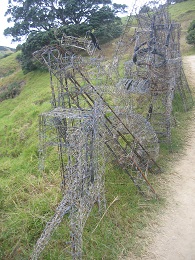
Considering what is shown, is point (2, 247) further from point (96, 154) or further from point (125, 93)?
point (125, 93)

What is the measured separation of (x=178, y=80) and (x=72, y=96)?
7.71 meters

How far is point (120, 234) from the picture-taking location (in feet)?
19.1

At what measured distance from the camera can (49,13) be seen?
23672mm

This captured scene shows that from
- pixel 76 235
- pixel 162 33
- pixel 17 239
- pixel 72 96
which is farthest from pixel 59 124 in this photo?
pixel 162 33

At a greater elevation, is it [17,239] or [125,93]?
[125,93]

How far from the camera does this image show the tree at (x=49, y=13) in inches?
921

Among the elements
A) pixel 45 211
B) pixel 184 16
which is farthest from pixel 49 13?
pixel 45 211

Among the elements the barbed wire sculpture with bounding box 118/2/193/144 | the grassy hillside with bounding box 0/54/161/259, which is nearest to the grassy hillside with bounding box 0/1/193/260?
the grassy hillside with bounding box 0/54/161/259

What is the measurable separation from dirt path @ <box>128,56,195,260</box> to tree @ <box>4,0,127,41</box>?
19446mm

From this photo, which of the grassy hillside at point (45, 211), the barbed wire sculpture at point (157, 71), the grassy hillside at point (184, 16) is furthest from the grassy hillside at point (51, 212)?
the grassy hillside at point (184, 16)

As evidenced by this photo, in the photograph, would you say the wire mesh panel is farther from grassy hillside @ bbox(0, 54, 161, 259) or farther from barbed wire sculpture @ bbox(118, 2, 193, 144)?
barbed wire sculpture @ bbox(118, 2, 193, 144)

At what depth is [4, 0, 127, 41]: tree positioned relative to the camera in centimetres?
2339

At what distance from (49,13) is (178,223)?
22.7 m

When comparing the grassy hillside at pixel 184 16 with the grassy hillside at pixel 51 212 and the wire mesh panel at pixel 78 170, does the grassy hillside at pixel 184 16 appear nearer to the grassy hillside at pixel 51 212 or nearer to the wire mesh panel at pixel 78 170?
the grassy hillside at pixel 51 212
